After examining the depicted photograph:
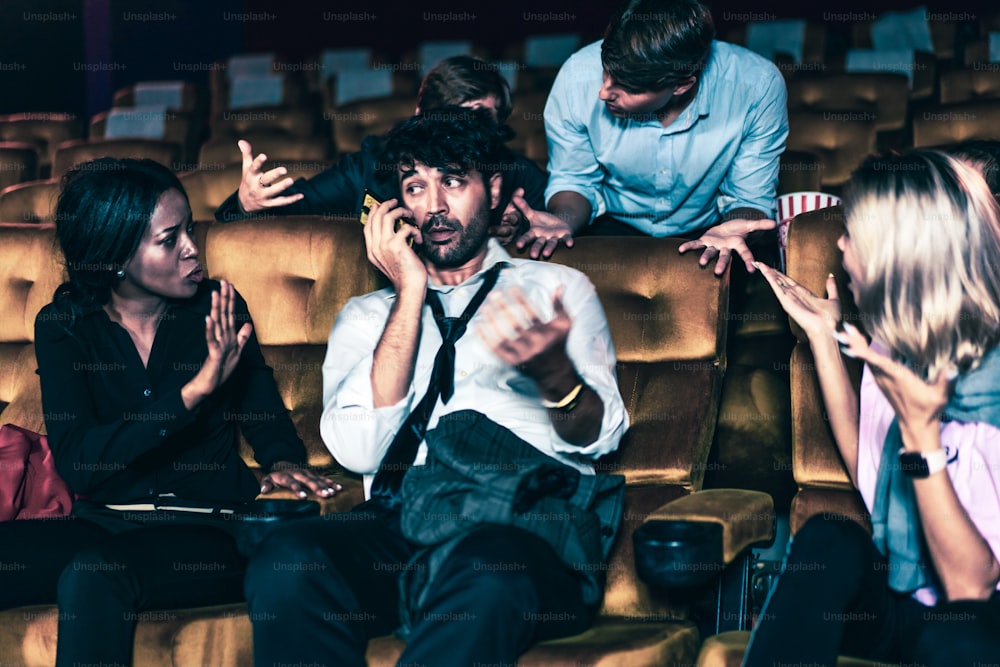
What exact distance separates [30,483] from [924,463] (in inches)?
60.5

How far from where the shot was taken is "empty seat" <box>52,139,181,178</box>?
4.69 meters

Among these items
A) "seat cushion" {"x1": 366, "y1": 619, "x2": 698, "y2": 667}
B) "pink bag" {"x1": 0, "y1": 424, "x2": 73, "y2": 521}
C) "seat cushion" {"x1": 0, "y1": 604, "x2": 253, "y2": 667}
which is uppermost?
"pink bag" {"x1": 0, "y1": 424, "x2": 73, "y2": 521}


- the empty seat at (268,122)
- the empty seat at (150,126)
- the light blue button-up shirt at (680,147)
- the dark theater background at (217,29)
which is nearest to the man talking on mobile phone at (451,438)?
the light blue button-up shirt at (680,147)

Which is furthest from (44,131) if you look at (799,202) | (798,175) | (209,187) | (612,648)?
(612,648)

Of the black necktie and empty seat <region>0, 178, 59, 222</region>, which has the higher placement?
empty seat <region>0, 178, 59, 222</region>

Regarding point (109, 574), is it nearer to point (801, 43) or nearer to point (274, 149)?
point (274, 149)

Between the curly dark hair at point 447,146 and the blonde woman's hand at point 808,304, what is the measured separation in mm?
552

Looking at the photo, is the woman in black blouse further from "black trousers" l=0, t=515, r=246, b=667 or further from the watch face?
the watch face

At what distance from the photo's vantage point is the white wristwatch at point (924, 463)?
1519mm

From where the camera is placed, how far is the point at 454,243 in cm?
214

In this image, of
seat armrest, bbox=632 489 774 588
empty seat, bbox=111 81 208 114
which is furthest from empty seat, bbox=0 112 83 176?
seat armrest, bbox=632 489 774 588

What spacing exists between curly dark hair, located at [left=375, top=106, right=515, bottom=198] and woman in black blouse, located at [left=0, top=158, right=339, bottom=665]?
0.41m

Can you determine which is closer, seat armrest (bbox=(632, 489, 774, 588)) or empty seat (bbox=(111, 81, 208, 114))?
seat armrest (bbox=(632, 489, 774, 588))

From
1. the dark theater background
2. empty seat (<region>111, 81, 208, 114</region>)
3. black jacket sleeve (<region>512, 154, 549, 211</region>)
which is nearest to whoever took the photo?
black jacket sleeve (<region>512, 154, 549, 211</region>)
